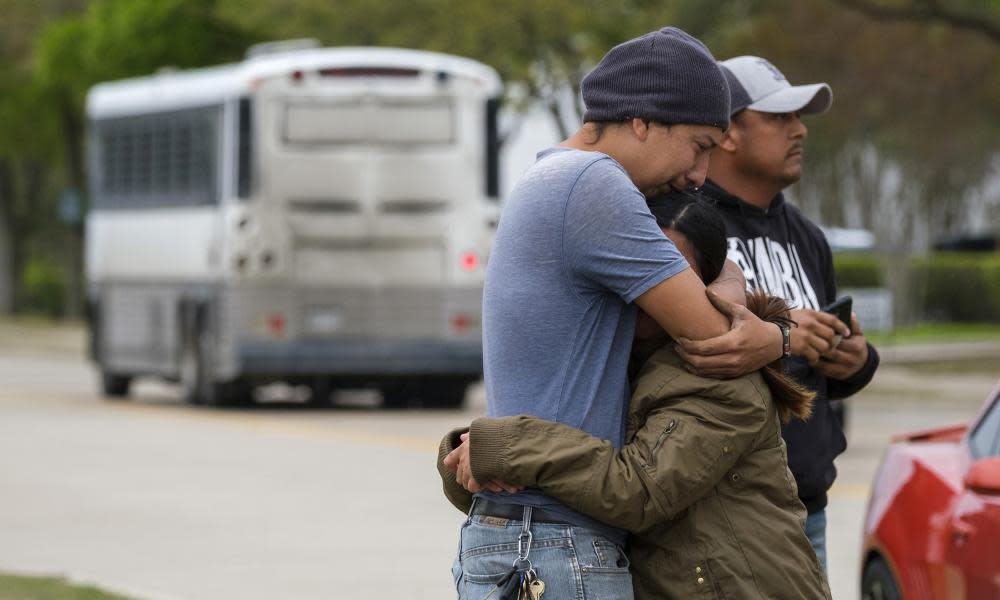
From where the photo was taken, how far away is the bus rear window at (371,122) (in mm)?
20266

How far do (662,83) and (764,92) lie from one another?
1551mm

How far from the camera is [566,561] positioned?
3.60m

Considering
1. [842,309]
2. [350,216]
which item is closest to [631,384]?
[842,309]

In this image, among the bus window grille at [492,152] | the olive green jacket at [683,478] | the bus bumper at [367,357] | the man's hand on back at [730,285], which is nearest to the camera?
the olive green jacket at [683,478]

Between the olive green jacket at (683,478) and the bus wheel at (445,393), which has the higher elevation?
the olive green jacket at (683,478)

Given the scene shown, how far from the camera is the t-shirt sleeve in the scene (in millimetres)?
3545

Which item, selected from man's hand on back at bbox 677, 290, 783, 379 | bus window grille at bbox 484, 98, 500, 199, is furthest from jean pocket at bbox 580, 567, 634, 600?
bus window grille at bbox 484, 98, 500, 199

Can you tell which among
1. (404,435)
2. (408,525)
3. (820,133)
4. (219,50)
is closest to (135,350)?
(404,435)

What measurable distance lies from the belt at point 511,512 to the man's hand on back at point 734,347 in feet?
1.13

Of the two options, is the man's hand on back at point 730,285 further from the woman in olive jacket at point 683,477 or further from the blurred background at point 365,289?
the blurred background at point 365,289

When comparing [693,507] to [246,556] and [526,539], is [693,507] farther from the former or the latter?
[246,556]

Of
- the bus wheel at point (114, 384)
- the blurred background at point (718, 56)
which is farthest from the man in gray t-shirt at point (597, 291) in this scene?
the blurred background at point (718, 56)

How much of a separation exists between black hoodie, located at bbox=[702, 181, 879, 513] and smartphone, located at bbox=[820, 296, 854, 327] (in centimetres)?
13

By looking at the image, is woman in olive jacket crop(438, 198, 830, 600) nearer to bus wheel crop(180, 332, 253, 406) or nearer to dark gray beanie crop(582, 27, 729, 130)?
dark gray beanie crop(582, 27, 729, 130)
